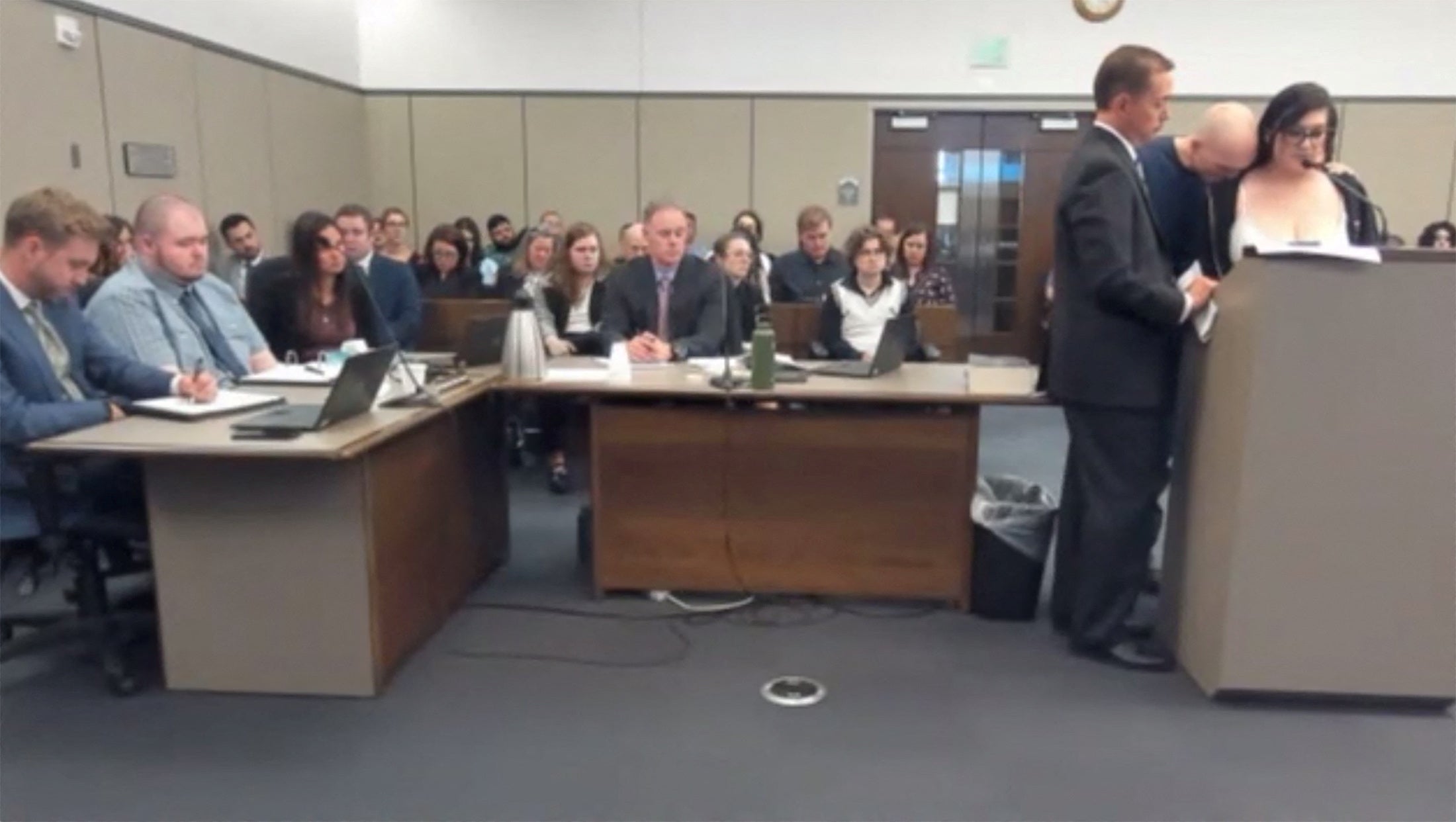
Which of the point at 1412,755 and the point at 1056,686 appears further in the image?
the point at 1056,686

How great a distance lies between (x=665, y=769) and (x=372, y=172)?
627 cm

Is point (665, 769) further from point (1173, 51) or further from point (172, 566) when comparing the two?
point (1173, 51)

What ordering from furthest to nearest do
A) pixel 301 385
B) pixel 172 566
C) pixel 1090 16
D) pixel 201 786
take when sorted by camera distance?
pixel 1090 16 < pixel 301 385 < pixel 172 566 < pixel 201 786

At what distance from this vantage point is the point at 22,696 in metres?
2.68

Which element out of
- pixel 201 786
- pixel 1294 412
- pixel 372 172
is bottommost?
pixel 201 786

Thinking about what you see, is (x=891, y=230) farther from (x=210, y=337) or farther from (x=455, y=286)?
(x=210, y=337)

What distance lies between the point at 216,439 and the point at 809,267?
151 inches

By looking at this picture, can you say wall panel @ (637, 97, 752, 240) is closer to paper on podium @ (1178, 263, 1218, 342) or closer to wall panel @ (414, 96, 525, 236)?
wall panel @ (414, 96, 525, 236)

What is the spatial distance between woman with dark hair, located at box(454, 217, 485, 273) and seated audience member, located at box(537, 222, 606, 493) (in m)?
1.38

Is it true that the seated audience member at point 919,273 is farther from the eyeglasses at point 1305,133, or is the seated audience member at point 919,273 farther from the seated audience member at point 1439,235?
the seated audience member at point 1439,235

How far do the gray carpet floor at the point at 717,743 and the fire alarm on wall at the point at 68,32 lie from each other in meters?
2.77

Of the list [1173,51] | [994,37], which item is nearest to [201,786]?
[994,37]

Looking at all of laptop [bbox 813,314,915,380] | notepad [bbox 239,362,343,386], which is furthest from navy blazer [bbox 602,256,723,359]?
notepad [bbox 239,362,343,386]

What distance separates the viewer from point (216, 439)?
8.05 feet
